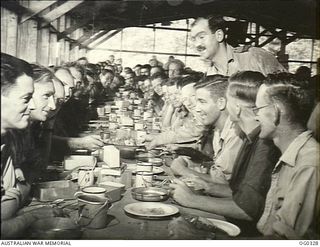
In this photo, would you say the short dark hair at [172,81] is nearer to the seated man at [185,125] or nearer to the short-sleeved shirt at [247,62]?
the seated man at [185,125]

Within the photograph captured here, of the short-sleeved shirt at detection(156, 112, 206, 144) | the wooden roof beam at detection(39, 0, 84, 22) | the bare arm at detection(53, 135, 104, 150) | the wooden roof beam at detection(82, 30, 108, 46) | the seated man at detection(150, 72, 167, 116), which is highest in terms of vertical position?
the wooden roof beam at detection(39, 0, 84, 22)

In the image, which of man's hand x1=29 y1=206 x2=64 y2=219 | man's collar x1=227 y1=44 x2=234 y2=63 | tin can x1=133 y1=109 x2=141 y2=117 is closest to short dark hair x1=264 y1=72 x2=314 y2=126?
man's collar x1=227 y1=44 x2=234 y2=63

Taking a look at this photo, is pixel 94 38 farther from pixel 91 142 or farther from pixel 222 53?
pixel 222 53

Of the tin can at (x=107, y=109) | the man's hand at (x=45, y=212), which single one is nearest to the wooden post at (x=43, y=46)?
the tin can at (x=107, y=109)

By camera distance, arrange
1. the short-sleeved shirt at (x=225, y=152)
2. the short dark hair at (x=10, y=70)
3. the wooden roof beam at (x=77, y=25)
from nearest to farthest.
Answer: the short dark hair at (x=10, y=70) → the wooden roof beam at (x=77, y=25) → the short-sleeved shirt at (x=225, y=152)

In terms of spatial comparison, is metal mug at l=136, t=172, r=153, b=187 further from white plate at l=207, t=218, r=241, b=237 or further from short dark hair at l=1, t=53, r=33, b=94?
short dark hair at l=1, t=53, r=33, b=94

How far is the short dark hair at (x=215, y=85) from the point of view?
2.42 metres

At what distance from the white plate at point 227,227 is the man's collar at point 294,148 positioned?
432 mm

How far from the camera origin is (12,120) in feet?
7.33

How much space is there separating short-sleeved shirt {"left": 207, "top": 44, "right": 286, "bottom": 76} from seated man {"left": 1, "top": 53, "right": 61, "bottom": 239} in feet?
3.11

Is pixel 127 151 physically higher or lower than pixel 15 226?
higher

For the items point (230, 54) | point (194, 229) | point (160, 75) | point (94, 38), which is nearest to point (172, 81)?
point (160, 75)

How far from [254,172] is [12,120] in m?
1.26

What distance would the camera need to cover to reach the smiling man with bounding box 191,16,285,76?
240 centimetres
